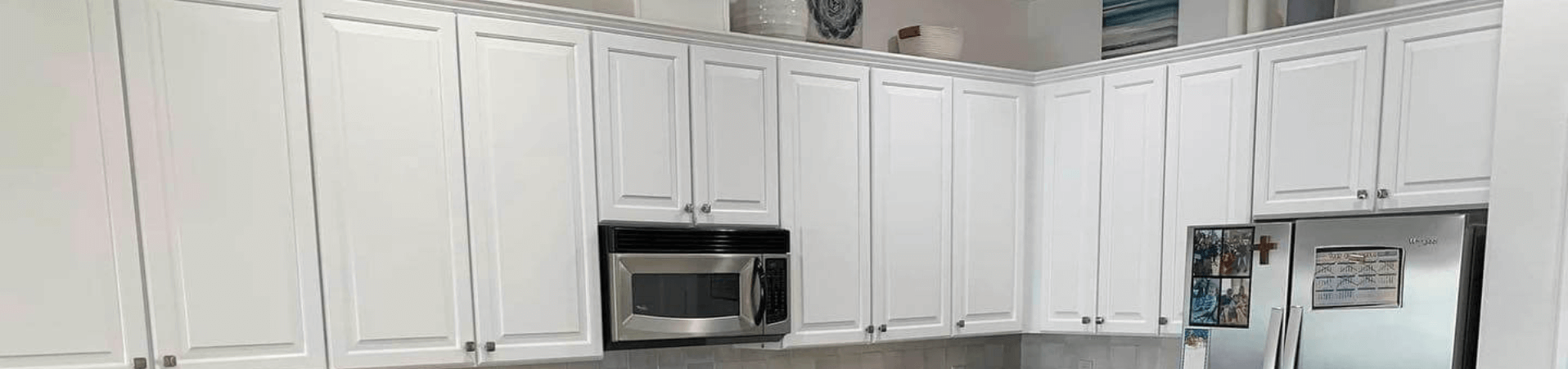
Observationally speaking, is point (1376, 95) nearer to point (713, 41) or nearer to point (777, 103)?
point (777, 103)

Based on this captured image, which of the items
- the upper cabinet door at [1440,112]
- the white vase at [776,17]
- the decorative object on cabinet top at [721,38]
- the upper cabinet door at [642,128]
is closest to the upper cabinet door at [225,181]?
the decorative object on cabinet top at [721,38]

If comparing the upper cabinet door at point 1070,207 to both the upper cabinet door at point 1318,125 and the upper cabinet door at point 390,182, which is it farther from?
the upper cabinet door at point 390,182

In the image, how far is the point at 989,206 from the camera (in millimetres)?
3242

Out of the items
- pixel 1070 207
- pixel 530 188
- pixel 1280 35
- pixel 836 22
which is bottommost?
pixel 1070 207

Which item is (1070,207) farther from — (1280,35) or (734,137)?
(734,137)

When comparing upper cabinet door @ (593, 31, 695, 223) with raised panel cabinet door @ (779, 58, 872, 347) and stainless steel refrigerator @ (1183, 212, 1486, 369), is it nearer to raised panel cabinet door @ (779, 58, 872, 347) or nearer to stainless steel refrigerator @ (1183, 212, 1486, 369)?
raised panel cabinet door @ (779, 58, 872, 347)

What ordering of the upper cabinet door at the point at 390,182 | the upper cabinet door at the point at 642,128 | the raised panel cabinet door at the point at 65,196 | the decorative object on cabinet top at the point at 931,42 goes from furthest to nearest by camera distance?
the decorative object on cabinet top at the point at 931,42 → the upper cabinet door at the point at 642,128 → the upper cabinet door at the point at 390,182 → the raised panel cabinet door at the point at 65,196

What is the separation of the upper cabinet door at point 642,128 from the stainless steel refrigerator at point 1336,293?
1.65m

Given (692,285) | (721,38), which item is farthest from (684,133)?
(692,285)

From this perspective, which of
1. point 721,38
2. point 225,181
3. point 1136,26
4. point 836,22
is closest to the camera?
point 225,181

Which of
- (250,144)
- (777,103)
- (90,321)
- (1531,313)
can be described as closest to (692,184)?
(777,103)

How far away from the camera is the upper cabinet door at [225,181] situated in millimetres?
1961

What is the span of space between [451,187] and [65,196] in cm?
78

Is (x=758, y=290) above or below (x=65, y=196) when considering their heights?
below
